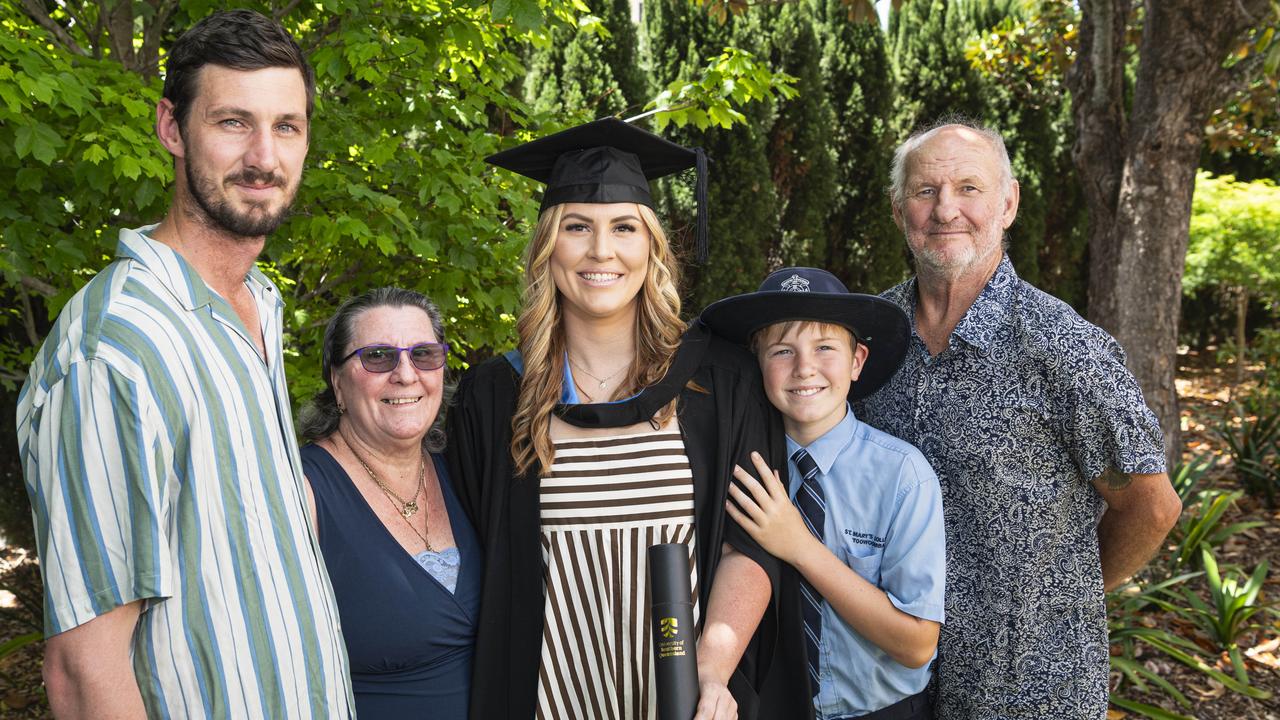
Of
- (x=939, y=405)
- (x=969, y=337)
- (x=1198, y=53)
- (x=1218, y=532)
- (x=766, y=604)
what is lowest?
(x=1218, y=532)

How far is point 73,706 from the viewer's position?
4.93 ft

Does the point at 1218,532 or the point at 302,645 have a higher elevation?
the point at 302,645

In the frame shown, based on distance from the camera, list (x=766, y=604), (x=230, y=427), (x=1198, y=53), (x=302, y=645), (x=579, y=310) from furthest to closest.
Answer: (x=1198, y=53) < (x=579, y=310) < (x=766, y=604) < (x=302, y=645) < (x=230, y=427)

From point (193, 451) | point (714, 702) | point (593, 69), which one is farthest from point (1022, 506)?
point (593, 69)

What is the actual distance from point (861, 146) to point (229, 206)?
334 inches

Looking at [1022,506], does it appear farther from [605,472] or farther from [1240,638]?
[1240,638]

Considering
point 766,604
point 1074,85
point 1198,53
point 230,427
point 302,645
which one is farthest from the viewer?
point 1074,85

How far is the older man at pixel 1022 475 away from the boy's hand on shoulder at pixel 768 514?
450 millimetres

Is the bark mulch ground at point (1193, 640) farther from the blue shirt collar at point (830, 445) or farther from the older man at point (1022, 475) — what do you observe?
the blue shirt collar at point (830, 445)

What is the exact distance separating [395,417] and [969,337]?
4.59ft

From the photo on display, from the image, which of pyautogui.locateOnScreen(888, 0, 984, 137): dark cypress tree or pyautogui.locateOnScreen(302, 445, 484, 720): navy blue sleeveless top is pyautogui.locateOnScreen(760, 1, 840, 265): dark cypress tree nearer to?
pyautogui.locateOnScreen(888, 0, 984, 137): dark cypress tree

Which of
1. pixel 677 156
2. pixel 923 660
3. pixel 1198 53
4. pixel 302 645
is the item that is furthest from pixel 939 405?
pixel 1198 53

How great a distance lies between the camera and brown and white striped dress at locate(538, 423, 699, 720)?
216cm

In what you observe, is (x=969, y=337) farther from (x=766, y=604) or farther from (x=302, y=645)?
(x=302, y=645)
